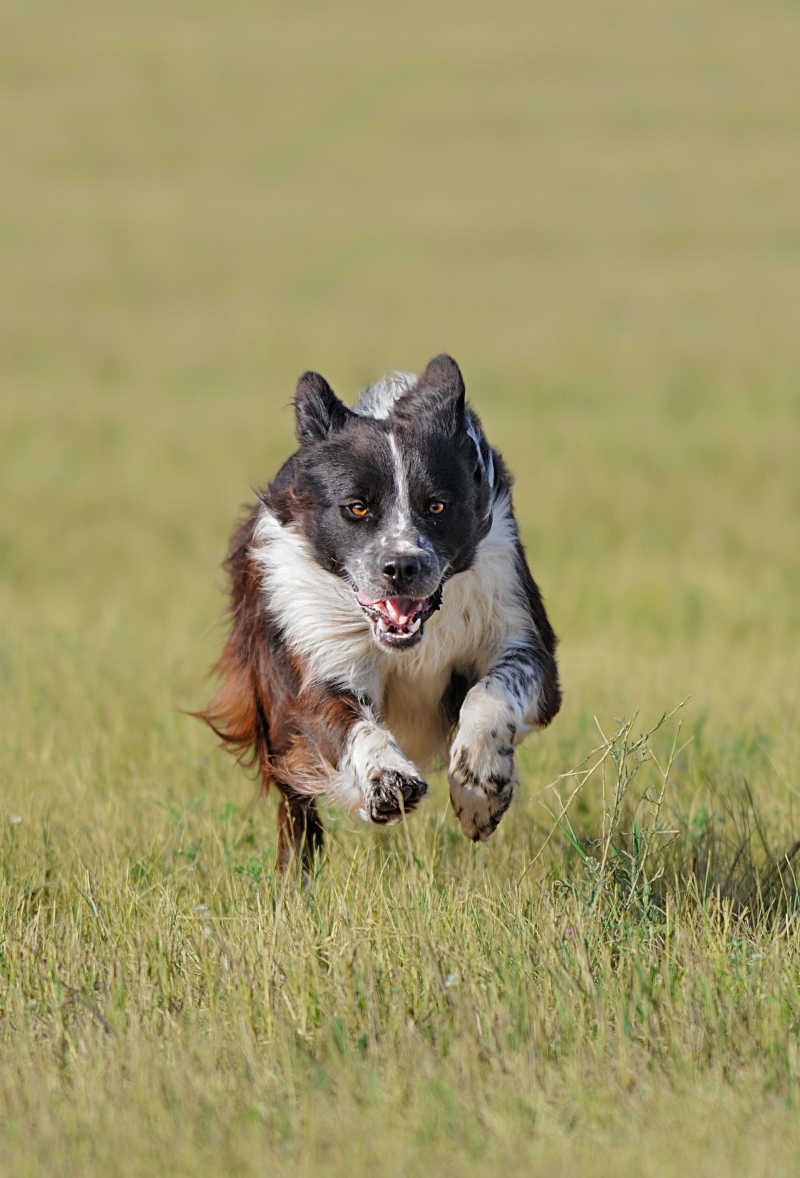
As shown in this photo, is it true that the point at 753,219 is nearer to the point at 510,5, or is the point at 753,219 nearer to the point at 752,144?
the point at 752,144

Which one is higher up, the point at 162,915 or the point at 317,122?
the point at 317,122

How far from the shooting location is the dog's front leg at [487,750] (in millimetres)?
5105

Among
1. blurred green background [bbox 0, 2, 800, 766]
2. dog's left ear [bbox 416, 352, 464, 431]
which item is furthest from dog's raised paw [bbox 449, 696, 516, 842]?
blurred green background [bbox 0, 2, 800, 766]

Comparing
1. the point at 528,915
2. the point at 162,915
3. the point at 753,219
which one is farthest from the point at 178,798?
the point at 753,219

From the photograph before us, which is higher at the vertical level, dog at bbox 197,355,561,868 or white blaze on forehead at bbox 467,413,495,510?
white blaze on forehead at bbox 467,413,495,510

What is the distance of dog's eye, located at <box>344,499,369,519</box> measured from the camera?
532 cm

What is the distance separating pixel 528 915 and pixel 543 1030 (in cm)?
81

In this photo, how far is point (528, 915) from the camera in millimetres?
5105

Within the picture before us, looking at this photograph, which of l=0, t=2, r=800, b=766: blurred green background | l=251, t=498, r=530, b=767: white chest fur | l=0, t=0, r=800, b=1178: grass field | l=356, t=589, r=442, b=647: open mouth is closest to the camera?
l=0, t=0, r=800, b=1178: grass field

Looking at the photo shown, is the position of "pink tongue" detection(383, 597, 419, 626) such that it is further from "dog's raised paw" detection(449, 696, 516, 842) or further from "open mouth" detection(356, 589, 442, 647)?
"dog's raised paw" detection(449, 696, 516, 842)

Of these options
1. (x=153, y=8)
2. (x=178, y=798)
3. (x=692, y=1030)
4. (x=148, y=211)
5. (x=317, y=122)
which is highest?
(x=153, y=8)

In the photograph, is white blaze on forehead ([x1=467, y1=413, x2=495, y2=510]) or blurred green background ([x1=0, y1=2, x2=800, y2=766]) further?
blurred green background ([x1=0, y1=2, x2=800, y2=766])

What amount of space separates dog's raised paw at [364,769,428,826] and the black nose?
0.61m

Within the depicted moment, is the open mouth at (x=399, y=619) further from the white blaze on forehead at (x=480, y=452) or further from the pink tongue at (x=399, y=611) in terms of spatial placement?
the white blaze on forehead at (x=480, y=452)
